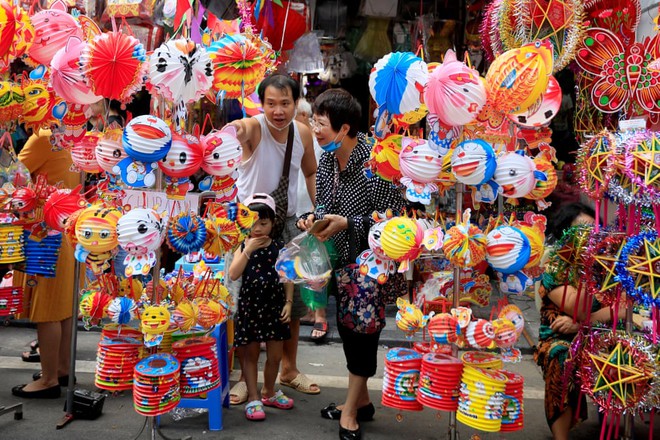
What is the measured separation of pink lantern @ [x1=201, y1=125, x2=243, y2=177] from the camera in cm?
277

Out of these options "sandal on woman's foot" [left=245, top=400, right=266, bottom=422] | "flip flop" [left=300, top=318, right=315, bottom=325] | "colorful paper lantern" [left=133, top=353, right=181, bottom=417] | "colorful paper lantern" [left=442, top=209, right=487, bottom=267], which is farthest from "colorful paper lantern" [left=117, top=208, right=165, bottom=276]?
"flip flop" [left=300, top=318, right=315, bottom=325]

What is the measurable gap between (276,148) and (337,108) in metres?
0.59

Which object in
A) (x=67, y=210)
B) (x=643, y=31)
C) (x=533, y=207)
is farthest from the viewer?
(x=533, y=207)

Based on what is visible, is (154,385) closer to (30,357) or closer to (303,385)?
(303,385)

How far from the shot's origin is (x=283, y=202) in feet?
A: 12.3

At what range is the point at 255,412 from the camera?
3.59m

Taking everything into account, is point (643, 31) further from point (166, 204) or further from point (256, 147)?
point (166, 204)

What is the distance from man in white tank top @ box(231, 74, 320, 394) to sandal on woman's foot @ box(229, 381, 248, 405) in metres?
0.37

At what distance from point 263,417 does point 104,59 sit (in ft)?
6.78

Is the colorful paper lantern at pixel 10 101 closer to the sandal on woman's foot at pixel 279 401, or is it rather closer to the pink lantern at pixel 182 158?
the pink lantern at pixel 182 158

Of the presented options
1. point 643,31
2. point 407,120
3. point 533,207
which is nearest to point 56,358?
point 407,120

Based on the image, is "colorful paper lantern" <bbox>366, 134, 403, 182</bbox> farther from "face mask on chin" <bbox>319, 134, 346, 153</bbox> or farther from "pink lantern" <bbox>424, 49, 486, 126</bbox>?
"face mask on chin" <bbox>319, 134, 346, 153</bbox>

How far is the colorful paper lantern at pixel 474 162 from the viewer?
8.47 ft

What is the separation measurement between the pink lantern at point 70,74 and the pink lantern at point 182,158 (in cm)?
48
